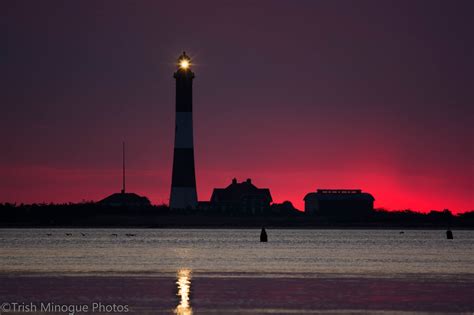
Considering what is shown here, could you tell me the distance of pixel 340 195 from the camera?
180 meters

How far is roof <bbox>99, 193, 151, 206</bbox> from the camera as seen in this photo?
178 meters

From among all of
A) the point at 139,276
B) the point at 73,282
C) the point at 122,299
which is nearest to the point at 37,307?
the point at 122,299

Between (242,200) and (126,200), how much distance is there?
1852 cm

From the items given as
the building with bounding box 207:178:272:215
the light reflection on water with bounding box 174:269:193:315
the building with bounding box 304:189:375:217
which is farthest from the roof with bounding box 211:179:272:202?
the light reflection on water with bounding box 174:269:193:315

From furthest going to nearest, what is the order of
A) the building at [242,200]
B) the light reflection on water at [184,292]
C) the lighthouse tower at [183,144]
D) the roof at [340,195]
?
the roof at [340,195] → the building at [242,200] → the lighthouse tower at [183,144] → the light reflection on water at [184,292]

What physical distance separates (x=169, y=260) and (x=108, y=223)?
10388cm

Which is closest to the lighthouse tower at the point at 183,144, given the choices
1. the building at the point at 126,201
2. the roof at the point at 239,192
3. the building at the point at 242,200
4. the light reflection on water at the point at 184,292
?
the building at the point at 242,200

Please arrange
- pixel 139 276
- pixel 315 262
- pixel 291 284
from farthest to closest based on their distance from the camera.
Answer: pixel 315 262
pixel 139 276
pixel 291 284

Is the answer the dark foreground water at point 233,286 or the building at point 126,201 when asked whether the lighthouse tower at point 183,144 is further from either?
the dark foreground water at point 233,286

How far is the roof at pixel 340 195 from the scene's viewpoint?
17975 centimetres

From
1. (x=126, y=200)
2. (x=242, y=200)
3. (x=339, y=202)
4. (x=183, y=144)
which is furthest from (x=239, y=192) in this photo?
(x=183, y=144)

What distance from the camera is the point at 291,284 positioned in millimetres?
46375

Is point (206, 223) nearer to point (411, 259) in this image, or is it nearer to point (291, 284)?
point (411, 259)

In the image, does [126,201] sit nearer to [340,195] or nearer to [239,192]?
[239,192]
